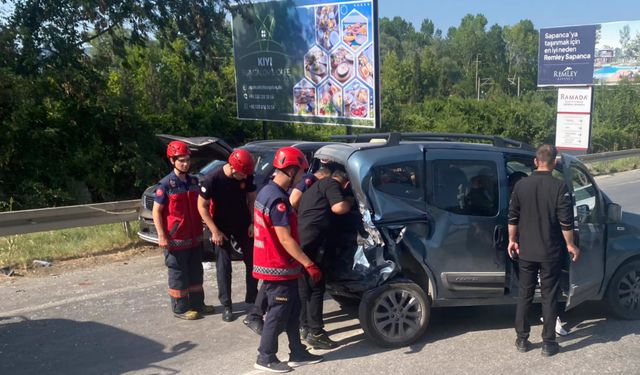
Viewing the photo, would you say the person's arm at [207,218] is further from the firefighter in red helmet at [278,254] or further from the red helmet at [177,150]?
the firefighter in red helmet at [278,254]

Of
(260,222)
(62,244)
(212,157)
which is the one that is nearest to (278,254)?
(260,222)

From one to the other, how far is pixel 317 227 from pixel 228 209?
1.14 meters

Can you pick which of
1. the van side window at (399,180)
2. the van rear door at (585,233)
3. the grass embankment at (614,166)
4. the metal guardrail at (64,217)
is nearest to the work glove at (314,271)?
the van side window at (399,180)

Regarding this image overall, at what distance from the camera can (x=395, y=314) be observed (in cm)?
550

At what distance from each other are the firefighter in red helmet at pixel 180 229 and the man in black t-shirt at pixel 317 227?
1.28 meters

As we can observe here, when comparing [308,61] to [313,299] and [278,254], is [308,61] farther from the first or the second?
[278,254]

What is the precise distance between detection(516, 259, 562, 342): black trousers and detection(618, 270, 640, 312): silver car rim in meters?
1.16

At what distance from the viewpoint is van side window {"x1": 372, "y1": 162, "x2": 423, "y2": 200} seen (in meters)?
5.46

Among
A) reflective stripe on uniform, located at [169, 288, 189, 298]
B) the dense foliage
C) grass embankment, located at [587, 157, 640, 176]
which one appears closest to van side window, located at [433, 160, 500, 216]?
reflective stripe on uniform, located at [169, 288, 189, 298]

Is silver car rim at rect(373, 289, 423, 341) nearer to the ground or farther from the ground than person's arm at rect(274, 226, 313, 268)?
Answer: nearer to the ground

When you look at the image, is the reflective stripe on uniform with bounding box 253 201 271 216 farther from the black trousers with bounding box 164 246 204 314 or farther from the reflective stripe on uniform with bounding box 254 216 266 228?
the black trousers with bounding box 164 246 204 314

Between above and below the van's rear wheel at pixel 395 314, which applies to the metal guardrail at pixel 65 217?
above

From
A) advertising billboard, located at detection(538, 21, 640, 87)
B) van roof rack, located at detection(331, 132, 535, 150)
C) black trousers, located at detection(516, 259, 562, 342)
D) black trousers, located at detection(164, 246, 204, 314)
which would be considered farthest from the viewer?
advertising billboard, located at detection(538, 21, 640, 87)

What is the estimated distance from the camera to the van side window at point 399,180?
5.46m
